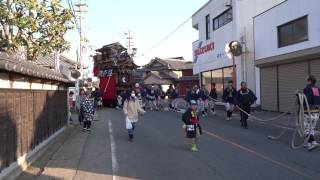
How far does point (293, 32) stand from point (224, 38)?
413 inches

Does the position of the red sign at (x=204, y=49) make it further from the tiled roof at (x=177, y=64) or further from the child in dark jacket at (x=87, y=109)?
the tiled roof at (x=177, y=64)

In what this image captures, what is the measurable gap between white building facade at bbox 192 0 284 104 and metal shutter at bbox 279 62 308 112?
3.72m

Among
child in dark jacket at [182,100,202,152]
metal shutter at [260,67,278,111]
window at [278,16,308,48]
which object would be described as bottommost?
child in dark jacket at [182,100,202,152]

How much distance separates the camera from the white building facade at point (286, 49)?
2273 cm

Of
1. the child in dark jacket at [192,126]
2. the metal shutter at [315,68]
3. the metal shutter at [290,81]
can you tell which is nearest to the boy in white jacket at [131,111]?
the child in dark jacket at [192,126]

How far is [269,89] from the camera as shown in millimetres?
27656

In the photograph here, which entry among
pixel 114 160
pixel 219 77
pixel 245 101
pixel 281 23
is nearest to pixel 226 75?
pixel 219 77

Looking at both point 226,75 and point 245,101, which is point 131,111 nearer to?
point 245,101

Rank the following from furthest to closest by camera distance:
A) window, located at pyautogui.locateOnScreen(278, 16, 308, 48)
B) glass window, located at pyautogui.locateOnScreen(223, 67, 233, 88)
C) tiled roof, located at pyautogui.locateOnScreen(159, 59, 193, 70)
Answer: tiled roof, located at pyautogui.locateOnScreen(159, 59, 193, 70), glass window, located at pyautogui.locateOnScreen(223, 67, 233, 88), window, located at pyautogui.locateOnScreen(278, 16, 308, 48)

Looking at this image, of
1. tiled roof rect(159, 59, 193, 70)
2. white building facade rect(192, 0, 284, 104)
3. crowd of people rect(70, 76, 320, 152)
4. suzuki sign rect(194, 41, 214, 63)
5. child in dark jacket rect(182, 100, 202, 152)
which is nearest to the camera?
child in dark jacket rect(182, 100, 202, 152)

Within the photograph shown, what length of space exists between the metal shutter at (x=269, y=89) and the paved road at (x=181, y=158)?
9.95 m

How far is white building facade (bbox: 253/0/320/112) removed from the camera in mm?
22734

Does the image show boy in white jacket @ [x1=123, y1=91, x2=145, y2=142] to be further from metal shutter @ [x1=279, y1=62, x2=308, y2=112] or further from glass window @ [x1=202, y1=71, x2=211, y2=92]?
glass window @ [x1=202, y1=71, x2=211, y2=92]

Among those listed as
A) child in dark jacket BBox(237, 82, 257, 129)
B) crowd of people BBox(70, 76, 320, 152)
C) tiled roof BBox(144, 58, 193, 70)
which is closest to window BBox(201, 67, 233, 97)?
crowd of people BBox(70, 76, 320, 152)
